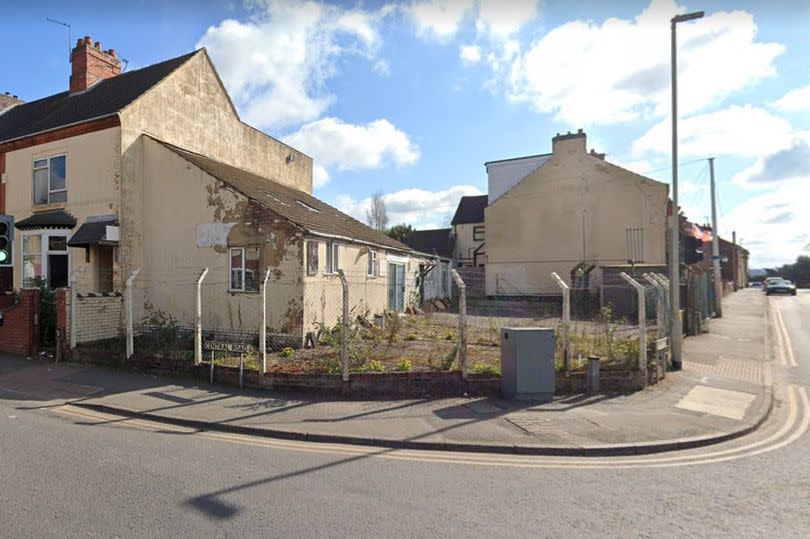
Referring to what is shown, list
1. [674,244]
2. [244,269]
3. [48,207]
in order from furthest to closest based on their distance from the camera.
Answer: [48,207] → [244,269] → [674,244]

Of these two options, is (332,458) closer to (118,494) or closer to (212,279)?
(118,494)

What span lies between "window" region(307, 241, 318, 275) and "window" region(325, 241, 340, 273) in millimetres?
799

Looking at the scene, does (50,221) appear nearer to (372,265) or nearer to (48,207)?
(48,207)

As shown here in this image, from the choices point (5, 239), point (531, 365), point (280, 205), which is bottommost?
point (531, 365)

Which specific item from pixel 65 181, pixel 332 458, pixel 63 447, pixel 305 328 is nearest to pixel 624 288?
pixel 305 328

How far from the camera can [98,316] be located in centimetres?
1294

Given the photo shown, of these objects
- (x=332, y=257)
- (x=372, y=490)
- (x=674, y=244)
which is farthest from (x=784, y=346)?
(x=372, y=490)

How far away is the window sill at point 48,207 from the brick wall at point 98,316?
4519mm

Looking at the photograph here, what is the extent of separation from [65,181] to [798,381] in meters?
21.2

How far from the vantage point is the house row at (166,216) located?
509 inches

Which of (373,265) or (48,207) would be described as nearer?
(48,207)

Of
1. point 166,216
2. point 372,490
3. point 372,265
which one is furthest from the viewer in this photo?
point 372,265

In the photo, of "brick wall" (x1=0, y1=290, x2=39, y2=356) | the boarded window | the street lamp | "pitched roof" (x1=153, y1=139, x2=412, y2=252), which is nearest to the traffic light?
"brick wall" (x1=0, y1=290, x2=39, y2=356)

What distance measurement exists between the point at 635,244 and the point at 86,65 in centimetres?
2721
